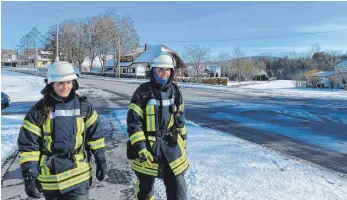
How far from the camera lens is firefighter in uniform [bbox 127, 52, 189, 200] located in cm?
308

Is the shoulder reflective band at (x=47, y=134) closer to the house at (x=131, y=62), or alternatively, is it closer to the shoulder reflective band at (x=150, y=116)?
the shoulder reflective band at (x=150, y=116)

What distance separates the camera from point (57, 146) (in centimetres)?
269

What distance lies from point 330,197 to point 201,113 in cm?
882

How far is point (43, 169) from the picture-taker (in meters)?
2.70

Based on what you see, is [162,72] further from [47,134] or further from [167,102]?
[47,134]

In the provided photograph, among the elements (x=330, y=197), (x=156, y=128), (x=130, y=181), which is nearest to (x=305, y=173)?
(x=330, y=197)

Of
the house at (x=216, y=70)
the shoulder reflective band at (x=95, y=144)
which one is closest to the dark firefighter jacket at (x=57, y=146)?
the shoulder reflective band at (x=95, y=144)

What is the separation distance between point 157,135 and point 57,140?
0.95 metres

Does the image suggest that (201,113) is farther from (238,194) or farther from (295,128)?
(238,194)

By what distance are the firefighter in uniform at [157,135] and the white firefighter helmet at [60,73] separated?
668 mm

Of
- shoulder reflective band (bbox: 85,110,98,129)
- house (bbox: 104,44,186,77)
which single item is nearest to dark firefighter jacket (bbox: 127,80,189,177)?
shoulder reflective band (bbox: 85,110,98,129)

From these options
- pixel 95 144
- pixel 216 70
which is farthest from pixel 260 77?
pixel 95 144

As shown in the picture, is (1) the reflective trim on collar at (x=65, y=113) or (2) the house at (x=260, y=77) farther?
(2) the house at (x=260, y=77)

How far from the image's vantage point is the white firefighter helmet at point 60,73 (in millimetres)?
2724
